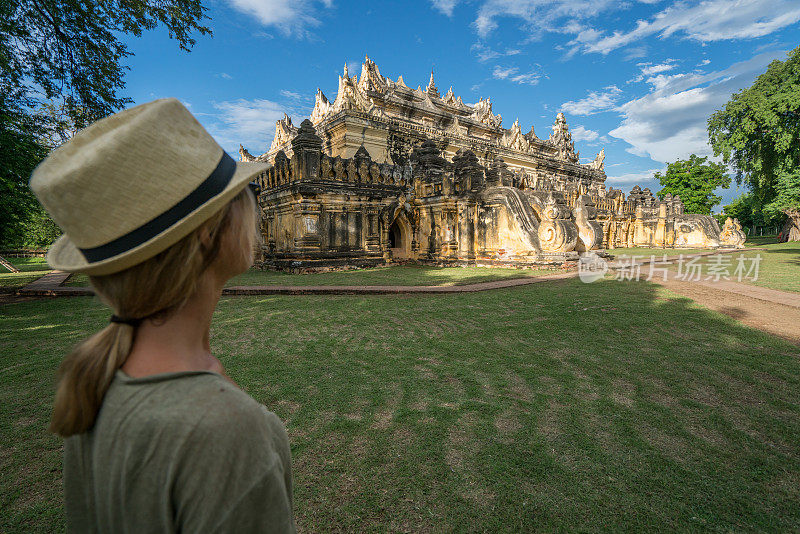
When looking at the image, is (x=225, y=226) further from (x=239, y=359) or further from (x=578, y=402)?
(x=239, y=359)

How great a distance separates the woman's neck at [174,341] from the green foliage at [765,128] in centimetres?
2527

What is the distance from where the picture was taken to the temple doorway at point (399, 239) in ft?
49.3

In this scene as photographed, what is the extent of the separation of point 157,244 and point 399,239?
1540 cm

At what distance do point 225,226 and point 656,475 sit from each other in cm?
256

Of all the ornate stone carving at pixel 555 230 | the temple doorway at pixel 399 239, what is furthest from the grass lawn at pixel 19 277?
the ornate stone carving at pixel 555 230

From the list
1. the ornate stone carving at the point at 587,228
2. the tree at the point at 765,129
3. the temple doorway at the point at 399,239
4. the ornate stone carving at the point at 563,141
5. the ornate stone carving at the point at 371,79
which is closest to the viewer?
the ornate stone carving at the point at 587,228

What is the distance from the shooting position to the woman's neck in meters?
0.77

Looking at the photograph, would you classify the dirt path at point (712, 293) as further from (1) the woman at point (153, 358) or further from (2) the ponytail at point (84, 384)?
(2) the ponytail at point (84, 384)

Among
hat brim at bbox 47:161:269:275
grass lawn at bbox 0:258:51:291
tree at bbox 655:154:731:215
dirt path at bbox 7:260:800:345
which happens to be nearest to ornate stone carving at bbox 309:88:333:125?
grass lawn at bbox 0:258:51:291

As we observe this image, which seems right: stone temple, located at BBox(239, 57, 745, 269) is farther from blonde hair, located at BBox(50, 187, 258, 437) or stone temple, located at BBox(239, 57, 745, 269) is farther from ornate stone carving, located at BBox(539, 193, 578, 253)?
blonde hair, located at BBox(50, 187, 258, 437)

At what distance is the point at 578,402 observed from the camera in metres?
2.86

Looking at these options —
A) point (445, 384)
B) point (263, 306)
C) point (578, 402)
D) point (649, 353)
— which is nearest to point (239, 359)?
point (445, 384)

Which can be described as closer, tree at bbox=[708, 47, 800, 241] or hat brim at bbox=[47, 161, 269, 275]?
hat brim at bbox=[47, 161, 269, 275]

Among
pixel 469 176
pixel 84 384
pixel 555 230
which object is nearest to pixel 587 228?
pixel 555 230
